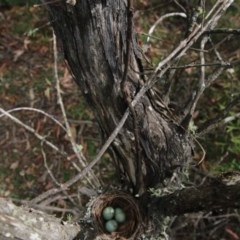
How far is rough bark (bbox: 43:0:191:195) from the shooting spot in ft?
4.66

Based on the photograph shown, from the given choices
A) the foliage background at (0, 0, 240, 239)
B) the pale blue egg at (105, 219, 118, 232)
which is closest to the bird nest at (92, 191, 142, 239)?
the pale blue egg at (105, 219, 118, 232)

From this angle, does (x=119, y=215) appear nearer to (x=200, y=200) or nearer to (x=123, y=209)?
(x=123, y=209)

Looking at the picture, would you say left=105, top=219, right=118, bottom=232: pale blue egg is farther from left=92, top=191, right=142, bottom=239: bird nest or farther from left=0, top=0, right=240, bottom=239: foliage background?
left=0, top=0, right=240, bottom=239: foliage background

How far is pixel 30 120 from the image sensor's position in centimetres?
361

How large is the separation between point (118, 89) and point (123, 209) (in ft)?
1.57

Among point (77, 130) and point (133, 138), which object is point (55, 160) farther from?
point (133, 138)

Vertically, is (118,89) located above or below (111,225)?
above

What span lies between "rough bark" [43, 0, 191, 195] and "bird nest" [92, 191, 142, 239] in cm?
6

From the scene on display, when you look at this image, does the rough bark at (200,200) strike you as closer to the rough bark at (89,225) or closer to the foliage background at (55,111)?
the rough bark at (89,225)

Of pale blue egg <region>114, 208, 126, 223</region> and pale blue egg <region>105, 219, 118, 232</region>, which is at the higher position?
pale blue egg <region>114, 208, 126, 223</region>

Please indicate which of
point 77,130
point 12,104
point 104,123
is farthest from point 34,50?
point 104,123

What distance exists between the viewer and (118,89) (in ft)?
5.05

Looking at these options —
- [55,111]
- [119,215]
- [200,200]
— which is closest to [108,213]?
[119,215]

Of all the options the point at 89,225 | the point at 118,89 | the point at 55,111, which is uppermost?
the point at 118,89
